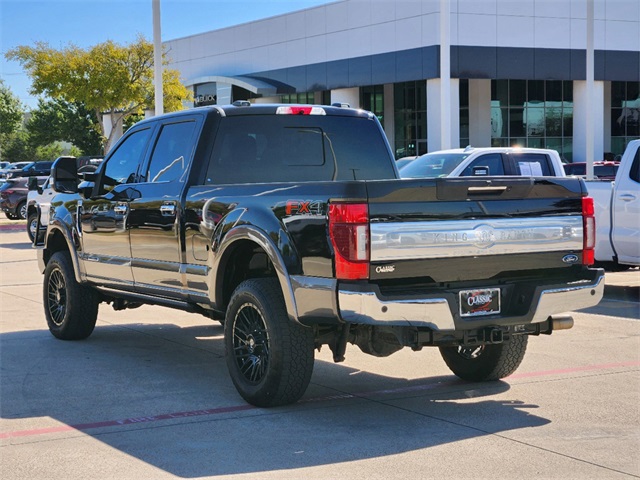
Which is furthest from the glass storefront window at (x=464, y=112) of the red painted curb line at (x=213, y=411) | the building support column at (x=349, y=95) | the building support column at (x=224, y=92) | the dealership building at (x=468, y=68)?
the red painted curb line at (x=213, y=411)

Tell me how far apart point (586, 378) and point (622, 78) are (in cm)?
4469

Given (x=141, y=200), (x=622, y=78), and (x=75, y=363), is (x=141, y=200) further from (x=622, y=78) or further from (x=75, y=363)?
(x=622, y=78)

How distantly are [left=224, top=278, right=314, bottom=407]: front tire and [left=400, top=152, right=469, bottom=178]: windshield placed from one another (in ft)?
28.9

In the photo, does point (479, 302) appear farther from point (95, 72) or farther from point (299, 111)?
point (95, 72)

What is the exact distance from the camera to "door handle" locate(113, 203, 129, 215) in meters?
8.91

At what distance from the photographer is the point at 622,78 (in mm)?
49750

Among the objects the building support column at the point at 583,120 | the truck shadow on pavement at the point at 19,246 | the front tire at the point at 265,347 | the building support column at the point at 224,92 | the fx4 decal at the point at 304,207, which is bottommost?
the truck shadow on pavement at the point at 19,246

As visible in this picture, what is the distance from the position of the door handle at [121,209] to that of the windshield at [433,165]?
7.38 m

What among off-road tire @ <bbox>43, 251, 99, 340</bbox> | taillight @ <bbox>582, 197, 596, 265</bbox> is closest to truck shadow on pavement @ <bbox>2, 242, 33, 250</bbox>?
off-road tire @ <bbox>43, 251, 99, 340</bbox>

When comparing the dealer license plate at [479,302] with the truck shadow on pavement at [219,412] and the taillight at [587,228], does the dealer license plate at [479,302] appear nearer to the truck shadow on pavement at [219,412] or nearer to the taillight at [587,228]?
the truck shadow on pavement at [219,412]

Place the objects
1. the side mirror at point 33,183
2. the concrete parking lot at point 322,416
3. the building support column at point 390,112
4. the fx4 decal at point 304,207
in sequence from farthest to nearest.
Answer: the building support column at point 390,112 → the side mirror at point 33,183 → the fx4 decal at point 304,207 → the concrete parking lot at point 322,416

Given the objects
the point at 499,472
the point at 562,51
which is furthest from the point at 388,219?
the point at 562,51

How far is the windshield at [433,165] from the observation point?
51.6 ft

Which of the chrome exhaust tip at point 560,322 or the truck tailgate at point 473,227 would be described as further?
the chrome exhaust tip at point 560,322
